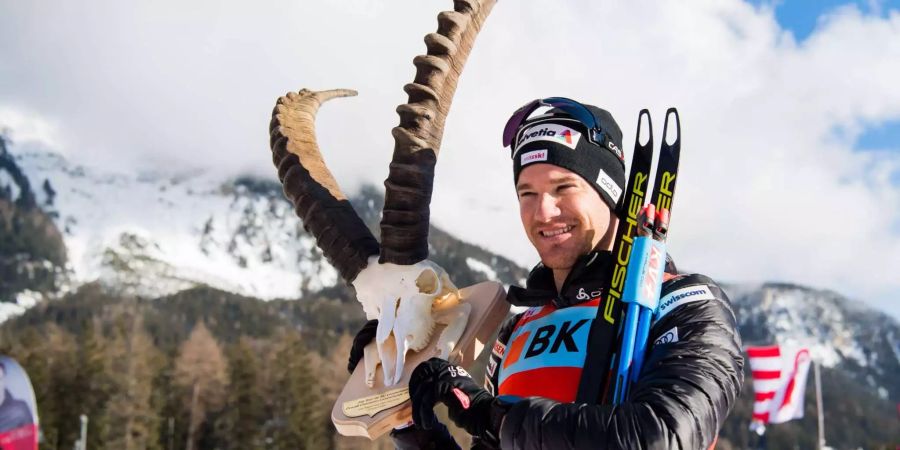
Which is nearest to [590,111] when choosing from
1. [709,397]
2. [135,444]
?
[709,397]

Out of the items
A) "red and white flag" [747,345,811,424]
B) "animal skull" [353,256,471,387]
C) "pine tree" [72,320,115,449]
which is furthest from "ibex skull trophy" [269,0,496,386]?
"pine tree" [72,320,115,449]

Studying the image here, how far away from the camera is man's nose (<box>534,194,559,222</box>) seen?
327cm

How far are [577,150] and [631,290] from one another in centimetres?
76

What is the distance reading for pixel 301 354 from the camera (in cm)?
6956

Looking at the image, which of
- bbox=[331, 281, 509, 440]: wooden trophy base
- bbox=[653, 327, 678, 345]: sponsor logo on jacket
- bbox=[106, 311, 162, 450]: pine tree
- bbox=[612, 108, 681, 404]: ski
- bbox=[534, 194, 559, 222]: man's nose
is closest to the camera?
bbox=[653, 327, 678, 345]: sponsor logo on jacket

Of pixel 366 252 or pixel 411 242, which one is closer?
pixel 411 242

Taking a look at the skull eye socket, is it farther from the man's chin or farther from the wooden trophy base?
the man's chin

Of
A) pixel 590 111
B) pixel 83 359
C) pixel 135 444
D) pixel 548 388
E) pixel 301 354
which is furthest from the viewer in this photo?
pixel 301 354

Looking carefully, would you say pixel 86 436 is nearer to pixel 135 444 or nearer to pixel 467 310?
pixel 135 444

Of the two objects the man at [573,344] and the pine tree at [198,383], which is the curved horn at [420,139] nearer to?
the man at [573,344]

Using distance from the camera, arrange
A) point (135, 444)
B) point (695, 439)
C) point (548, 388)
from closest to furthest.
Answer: point (695, 439) → point (548, 388) → point (135, 444)

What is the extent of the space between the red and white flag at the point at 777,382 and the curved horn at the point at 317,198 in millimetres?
15512

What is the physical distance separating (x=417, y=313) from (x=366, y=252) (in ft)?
1.74

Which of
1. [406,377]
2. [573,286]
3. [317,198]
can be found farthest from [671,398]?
[317,198]
